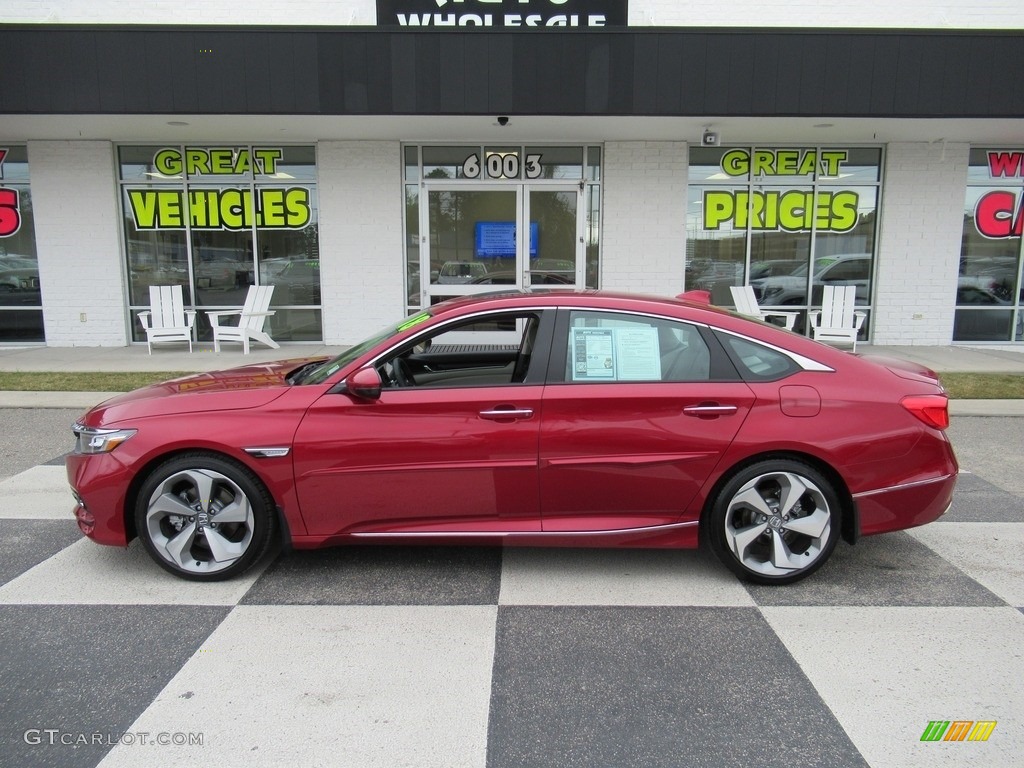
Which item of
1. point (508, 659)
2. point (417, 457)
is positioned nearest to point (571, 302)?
point (417, 457)

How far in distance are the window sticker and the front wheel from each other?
29.5 inches

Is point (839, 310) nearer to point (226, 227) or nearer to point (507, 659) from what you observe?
point (226, 227)

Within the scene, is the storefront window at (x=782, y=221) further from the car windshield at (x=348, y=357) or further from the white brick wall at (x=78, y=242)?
the white brick wall at (x=78, y=242)

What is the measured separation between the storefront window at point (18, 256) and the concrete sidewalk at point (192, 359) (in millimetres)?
465

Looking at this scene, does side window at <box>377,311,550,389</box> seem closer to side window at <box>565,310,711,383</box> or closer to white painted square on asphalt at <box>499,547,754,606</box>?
side window at <box>565,310,711,383</box>

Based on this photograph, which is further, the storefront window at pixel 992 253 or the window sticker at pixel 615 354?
the storefront window at pixel 992 253

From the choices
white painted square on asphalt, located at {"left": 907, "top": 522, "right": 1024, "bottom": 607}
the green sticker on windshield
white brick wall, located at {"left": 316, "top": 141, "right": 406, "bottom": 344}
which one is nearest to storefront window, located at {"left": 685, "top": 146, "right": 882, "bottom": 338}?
white brick wall, located at {"left": 316, "top": 141, "right": 406, "bottom": 344}

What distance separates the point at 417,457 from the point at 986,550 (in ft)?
11.5

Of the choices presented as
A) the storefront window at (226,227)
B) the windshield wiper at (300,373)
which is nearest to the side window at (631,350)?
the windshield wiper at (300,373)

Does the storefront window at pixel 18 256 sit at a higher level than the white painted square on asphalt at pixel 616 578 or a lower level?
higher

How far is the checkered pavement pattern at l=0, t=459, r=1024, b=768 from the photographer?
2.65 m

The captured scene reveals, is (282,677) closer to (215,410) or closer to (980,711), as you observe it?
(215,410)

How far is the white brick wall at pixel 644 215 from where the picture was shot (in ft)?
39.9

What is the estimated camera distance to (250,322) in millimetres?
12094
